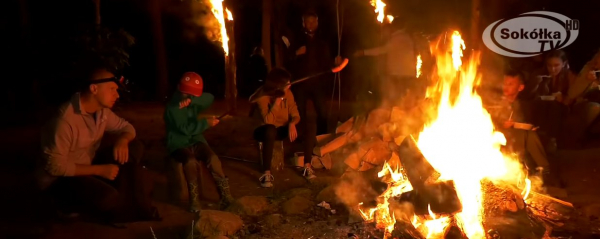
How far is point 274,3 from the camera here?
41.2 feet

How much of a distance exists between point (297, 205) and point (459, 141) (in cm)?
186

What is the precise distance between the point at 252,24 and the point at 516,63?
371 inches

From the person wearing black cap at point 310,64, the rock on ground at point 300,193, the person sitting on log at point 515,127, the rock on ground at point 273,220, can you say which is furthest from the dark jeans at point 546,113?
the rock on ground at point 273,220

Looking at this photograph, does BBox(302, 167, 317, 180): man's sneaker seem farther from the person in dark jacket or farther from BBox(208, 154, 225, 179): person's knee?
BBox(208, 154, 225, 179): person's knee

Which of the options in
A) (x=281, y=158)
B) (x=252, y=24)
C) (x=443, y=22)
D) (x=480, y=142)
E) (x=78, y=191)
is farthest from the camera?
(x=252, y=24)

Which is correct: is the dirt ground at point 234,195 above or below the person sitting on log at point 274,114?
below

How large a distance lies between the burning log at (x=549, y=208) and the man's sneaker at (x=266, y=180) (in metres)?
2.87

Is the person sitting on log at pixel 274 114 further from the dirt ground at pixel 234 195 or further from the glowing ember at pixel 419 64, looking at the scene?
the glowing ember at pixel 419 64

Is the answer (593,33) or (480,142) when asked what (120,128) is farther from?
(593,33)

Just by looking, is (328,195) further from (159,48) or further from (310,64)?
(159,48)

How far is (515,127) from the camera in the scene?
587cm

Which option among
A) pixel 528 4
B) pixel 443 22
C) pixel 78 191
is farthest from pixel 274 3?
pixel 78 191

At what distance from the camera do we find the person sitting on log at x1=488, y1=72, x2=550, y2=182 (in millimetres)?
5828

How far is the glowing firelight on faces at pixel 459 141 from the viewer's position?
493cm
